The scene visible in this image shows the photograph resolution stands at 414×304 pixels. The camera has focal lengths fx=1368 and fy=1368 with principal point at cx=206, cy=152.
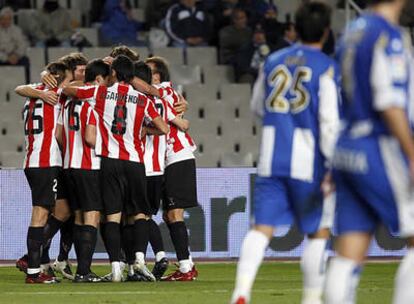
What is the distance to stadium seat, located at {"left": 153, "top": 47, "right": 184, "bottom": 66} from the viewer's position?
20453 mm

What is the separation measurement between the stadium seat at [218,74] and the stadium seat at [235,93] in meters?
0.34

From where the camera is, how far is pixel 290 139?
27.6 ft

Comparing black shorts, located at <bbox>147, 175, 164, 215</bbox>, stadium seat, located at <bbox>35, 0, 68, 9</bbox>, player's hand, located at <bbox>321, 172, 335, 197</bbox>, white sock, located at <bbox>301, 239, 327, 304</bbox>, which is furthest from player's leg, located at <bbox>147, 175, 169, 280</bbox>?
stadium seat, located at <bbox>35, 0, 68, 9</bbox>

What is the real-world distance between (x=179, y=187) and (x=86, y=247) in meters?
1.21

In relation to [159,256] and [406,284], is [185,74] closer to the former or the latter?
→ [159,256]

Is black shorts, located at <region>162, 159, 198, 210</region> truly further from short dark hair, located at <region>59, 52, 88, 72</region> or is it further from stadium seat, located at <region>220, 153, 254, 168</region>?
stadium seat, located at <region>220, 153, 254, 168</region>

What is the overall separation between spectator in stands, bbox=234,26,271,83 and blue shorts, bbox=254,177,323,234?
11.7 m

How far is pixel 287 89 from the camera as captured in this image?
27.6ft

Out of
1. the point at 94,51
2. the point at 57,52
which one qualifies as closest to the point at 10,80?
the point at 57,52

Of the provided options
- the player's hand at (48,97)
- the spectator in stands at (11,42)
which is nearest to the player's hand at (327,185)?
the player's hand at (48,97)

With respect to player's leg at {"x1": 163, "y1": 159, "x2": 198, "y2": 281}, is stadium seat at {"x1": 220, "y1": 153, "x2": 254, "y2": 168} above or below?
below

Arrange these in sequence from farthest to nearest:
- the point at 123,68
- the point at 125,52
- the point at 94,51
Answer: the point at 94,51 < the point at 125,52 < the point at 123,68

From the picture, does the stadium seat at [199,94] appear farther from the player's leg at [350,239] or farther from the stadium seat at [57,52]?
the player's leg at [350,239]

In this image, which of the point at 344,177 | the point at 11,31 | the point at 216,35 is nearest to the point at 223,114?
the point at 216,35
